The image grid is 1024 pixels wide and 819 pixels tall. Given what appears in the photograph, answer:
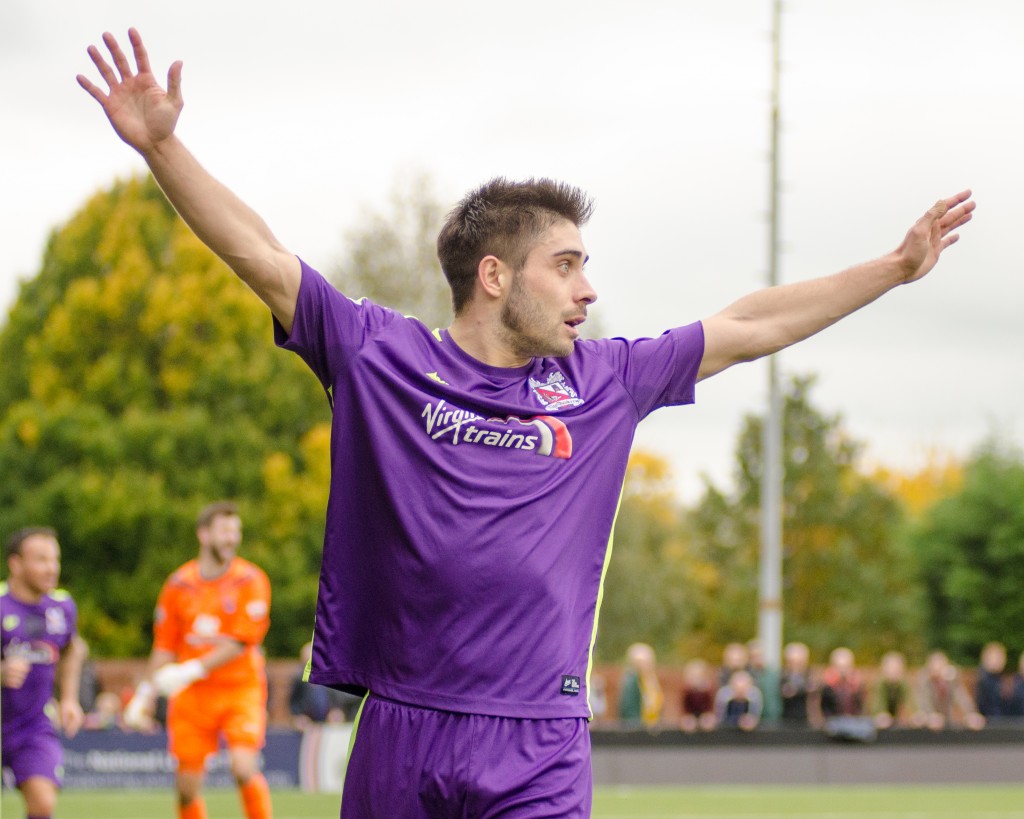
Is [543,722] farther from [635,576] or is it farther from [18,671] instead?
[635,576]

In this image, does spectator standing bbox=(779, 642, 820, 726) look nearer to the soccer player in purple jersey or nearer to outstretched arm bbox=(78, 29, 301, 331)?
the soccer player in purple jersey

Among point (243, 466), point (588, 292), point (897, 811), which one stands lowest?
point (897, 811)

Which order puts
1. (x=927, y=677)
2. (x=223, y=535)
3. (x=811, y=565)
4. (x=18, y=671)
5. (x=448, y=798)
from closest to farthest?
(x=448, y=798), (x=18, y=671), (x=223, y=535), (x=927, y=677), (x=811, y=565)

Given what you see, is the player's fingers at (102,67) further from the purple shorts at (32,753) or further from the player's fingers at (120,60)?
the purple shorts at (32,753)

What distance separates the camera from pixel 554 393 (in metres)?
4.28

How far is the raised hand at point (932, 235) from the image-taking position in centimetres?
462

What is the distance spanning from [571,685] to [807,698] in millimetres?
19489

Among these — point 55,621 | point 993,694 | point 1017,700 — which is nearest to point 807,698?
point 993,694

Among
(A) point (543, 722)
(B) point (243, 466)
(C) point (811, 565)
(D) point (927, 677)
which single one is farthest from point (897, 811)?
(C) point (811, 565)

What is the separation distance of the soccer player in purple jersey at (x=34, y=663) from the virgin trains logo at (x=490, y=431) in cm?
624

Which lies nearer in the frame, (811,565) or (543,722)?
(543,722)

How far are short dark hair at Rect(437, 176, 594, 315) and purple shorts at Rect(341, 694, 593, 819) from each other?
3.83 feet

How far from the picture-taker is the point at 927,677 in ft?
79.7

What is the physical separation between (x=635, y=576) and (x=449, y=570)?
4514cm
